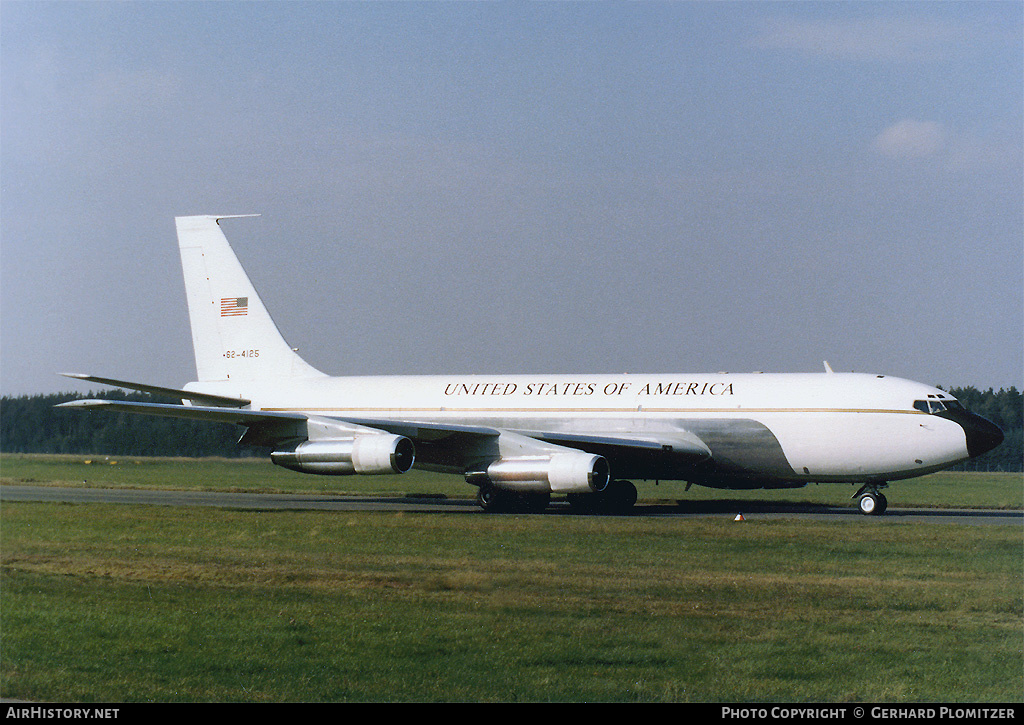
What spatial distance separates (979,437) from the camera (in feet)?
89.1

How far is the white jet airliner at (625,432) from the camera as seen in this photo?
27516 millimetres

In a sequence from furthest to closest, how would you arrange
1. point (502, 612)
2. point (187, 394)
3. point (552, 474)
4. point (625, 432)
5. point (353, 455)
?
1. point (187, 394)
2. point (625, 432)
3. point (353, 455)
4. point (552, 474)
5. point (502, 612)

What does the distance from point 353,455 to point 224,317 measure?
12.1 metres

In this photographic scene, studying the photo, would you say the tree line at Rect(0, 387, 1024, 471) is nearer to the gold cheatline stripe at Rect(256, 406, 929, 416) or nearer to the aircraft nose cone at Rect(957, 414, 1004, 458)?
the gold cheatline stripe at Rect(256, 406, 929, 416)

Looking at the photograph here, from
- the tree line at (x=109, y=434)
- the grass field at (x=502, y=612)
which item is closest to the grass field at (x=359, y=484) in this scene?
the tree line at (x=109, y=434)

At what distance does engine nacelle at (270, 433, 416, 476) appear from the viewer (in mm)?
27375

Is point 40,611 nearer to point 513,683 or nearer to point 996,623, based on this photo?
point 513,683

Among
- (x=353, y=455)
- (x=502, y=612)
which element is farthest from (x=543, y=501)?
(x=502, y=612)

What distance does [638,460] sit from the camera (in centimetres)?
2998

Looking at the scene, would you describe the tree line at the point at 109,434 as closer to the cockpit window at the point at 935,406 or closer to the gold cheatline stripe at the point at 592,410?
the gold cheatline stripe at the point at 592,410

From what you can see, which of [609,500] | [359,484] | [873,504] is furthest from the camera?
[359,484]

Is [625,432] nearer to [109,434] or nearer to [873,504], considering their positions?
[873,504]

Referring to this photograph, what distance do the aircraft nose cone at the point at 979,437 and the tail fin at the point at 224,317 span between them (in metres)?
20.1

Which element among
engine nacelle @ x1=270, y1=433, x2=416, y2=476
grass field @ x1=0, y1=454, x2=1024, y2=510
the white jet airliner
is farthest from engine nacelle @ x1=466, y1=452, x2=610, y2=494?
grass field @ x1=0, y1=454, x2=1024, y2=510
